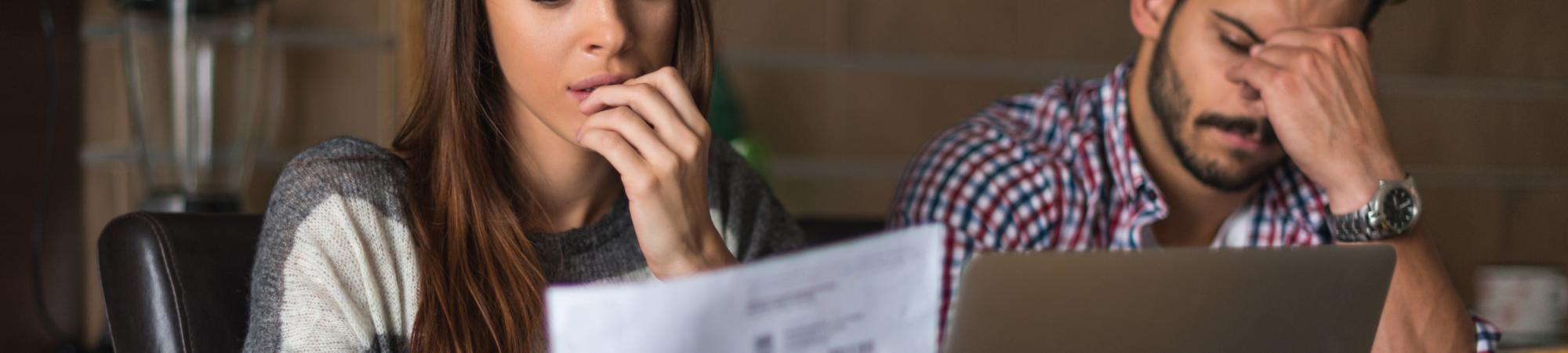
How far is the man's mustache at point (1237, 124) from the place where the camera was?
1.24 m

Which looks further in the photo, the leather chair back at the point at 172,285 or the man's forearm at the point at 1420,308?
the man's forearm at the point at 1420,308

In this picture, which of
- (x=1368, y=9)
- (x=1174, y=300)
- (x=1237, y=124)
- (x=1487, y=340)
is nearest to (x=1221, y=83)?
(x=1237, y=124)

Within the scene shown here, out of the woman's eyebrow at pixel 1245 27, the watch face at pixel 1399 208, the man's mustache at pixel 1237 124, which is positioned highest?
the woman's eyebrow at pixel 1245 27

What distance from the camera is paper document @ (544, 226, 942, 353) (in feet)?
1.50

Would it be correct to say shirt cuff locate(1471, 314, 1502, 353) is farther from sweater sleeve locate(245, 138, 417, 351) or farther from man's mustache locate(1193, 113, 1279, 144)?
sweater sleeve locate(245, 138, 417, 351)

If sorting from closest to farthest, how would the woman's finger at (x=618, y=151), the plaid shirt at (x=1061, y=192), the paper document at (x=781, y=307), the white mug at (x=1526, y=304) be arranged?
the paper document at (x=781, y=307), the woman's finger at (x=618, y=151), the plaid shirt at (x=1061, y=192), the white mug at (x=1526, y=304)

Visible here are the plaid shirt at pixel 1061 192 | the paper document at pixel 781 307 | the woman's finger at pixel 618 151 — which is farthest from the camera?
the plaid shirt at pixel 1061 192

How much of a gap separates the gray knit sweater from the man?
43 cm

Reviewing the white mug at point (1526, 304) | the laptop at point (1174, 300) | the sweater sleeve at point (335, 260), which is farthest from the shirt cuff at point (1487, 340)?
the sweater sleeve at point (335, 260)

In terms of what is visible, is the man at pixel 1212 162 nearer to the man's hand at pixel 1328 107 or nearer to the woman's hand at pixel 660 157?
the man's hand at pixel 1328 107

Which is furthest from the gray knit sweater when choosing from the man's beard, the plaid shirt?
the man's beard

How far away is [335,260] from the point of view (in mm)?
854

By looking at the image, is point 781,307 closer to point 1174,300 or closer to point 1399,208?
point 1174,300

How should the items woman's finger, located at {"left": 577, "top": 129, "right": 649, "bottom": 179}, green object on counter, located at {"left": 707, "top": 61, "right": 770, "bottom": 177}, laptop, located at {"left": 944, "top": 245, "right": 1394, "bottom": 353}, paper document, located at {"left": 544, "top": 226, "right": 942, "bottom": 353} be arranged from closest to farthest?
1. paper document, located at {"left": 544, "top": 226, "right": 942, "bottom": 353}
2. laptop, located at {"left": 944, "top": 245, "right": 1394, "bottom": 353}
3. woman's finger, located at {"left": 577, "top": 129, "right": 649, "bottom": 179}
4. green object on counter, located at {"left": 707, "top": 61, "right": 770, "bottom": 177}
